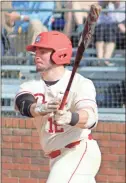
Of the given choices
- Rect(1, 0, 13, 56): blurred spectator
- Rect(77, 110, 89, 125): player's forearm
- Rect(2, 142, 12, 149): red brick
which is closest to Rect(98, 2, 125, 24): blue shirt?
Rect(1, 0, 13, 56): blurred spectator

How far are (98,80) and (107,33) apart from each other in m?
0.81

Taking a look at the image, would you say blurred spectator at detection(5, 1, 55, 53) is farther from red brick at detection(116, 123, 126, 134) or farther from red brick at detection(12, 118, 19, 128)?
red brick at detection(116, 123, 126, 134)

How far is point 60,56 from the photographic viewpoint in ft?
15.0

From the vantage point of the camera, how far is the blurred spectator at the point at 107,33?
27.0 ft

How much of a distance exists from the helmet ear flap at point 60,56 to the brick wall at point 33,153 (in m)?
2.82

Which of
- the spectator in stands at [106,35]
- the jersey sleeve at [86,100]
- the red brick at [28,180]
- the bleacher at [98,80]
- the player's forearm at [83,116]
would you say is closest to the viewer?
the player's forearm at [83,116]

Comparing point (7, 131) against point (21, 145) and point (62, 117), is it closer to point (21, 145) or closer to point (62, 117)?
point (21, 145)

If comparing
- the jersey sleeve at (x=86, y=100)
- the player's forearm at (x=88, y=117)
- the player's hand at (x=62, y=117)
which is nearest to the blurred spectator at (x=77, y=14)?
the jersey sleeve at (x=86, y=100)

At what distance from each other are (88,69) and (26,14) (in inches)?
51.9

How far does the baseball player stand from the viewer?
4.53 m

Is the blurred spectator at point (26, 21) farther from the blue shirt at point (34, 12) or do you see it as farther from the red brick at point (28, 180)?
the red brick at point (28, 180)

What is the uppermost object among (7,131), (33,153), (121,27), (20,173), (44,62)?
(121,27)

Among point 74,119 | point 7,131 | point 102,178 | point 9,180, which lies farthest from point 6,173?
point 74,119

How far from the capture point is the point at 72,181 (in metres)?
4.54
